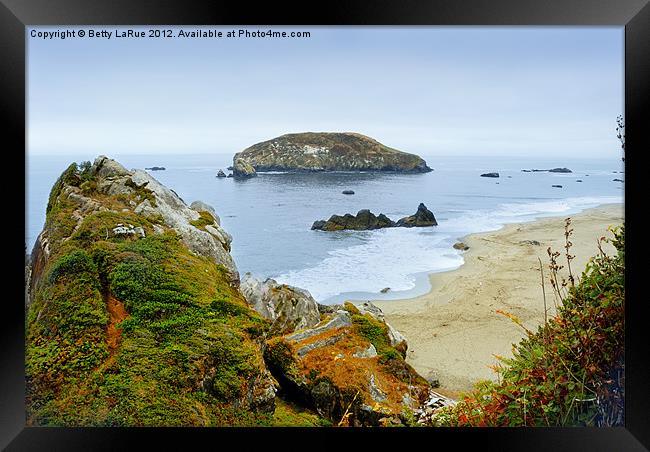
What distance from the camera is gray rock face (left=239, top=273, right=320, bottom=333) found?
13.8 ft

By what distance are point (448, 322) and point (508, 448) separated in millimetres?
1301

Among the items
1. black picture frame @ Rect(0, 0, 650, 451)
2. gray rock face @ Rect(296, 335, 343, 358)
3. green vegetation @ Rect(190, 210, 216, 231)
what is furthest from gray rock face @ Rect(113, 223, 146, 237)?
gray rock face @ Rect(296, 335, 343, 358)

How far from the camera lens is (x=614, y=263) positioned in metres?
→ 3.14

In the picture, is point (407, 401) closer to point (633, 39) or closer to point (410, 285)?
point (410, 285)

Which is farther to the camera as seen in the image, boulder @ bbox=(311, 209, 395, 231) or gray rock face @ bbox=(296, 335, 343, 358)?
boulder @ bbox=(311, 209, 395, 231)

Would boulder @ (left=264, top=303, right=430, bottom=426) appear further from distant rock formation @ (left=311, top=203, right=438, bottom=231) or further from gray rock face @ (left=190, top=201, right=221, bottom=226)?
gray rock face @ (left=190, top=201, right=221, bottom=226)

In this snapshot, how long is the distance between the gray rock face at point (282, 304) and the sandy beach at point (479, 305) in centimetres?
58

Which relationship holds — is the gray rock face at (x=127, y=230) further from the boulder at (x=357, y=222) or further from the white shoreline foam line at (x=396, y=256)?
the boulder at (x=357, y=222)

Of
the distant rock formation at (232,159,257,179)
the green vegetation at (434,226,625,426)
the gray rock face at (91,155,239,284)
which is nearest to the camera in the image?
the green vegetation at (434,226,625,426)

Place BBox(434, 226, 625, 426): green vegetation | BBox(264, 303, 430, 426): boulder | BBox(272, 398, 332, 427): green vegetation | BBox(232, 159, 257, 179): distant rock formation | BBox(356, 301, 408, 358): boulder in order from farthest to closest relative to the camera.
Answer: BBox(232, 159, 257, 179): distant rock formation, BBox(356, 301, 408, 358): boulder, BBox(264, 303, 430, 426): boulder, BBox(272, 398, 332, 427): green vegetation, BBox(434, 226, 625, 426): green vegetation

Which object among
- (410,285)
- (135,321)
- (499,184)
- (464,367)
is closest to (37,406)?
(135,321)

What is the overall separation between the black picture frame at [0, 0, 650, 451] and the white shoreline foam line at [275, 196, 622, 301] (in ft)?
3.69

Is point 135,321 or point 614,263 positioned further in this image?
point 135,321
